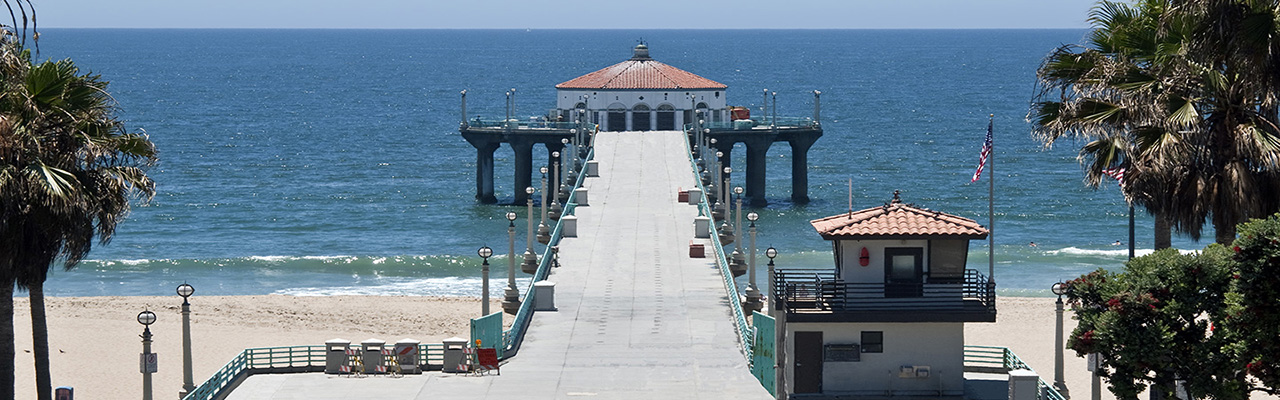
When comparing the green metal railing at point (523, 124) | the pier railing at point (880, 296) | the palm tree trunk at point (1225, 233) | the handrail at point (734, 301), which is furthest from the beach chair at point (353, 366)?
the green metal railing at point (523, 124)

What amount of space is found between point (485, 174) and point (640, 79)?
8.60m

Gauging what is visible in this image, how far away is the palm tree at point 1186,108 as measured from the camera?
21062 mm

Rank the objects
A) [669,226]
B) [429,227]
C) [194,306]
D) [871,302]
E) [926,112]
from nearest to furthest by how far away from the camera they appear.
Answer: [871,302], [669,226], [194,306], [429,227], [926,112]

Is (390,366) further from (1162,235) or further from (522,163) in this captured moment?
(522,163)

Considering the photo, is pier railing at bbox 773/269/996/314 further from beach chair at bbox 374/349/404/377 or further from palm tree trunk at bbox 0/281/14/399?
palm tree trunk at bbox 0/281/14/399

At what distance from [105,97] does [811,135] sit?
60.2 meters

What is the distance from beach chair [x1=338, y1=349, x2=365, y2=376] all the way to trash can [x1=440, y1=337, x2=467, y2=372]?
1.42m

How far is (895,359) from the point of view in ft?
96.5

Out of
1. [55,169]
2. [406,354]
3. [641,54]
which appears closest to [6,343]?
[55,169]

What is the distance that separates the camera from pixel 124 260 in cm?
6750

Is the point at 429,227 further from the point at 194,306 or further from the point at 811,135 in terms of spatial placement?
the point at 194,306

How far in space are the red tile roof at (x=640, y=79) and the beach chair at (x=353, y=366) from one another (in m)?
51.8

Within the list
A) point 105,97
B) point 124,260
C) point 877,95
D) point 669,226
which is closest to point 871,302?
point 105,97

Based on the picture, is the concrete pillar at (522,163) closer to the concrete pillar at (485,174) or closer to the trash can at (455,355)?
the concrete pillar at (485,174)
